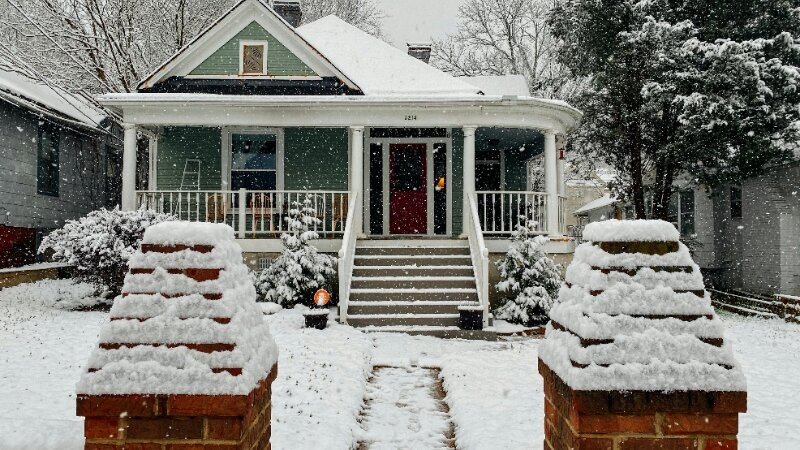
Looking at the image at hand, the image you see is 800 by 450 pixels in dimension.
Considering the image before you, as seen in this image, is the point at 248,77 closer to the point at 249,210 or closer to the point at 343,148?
the point at 343,148

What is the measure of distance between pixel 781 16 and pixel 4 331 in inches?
639

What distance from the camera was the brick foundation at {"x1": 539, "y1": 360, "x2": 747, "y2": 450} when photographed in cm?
170

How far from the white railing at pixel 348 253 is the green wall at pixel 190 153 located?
4.07m

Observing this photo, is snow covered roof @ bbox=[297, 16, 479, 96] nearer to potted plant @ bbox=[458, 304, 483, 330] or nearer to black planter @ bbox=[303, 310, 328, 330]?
potted plant @ bbox=[458, 304, 483, 330]

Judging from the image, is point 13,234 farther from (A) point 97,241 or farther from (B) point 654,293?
(B) point 654,293

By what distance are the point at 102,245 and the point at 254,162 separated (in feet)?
14.7

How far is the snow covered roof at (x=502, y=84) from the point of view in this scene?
1592 centimetres

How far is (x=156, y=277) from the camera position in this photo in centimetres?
177

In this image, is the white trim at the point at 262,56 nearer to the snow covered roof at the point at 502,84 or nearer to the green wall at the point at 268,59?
the green wall at the point at 268,59

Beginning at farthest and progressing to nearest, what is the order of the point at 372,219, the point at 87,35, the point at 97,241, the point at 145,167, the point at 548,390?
the point at 145,167, the point at 87,35, the point at 372,219, the point at 97,241, the point at 548,390

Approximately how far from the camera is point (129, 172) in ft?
38.0

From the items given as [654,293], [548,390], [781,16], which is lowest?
[548,390]

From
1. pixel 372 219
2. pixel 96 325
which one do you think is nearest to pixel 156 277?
pixel 96 325

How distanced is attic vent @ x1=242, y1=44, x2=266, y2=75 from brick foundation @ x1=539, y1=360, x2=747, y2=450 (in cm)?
1281
